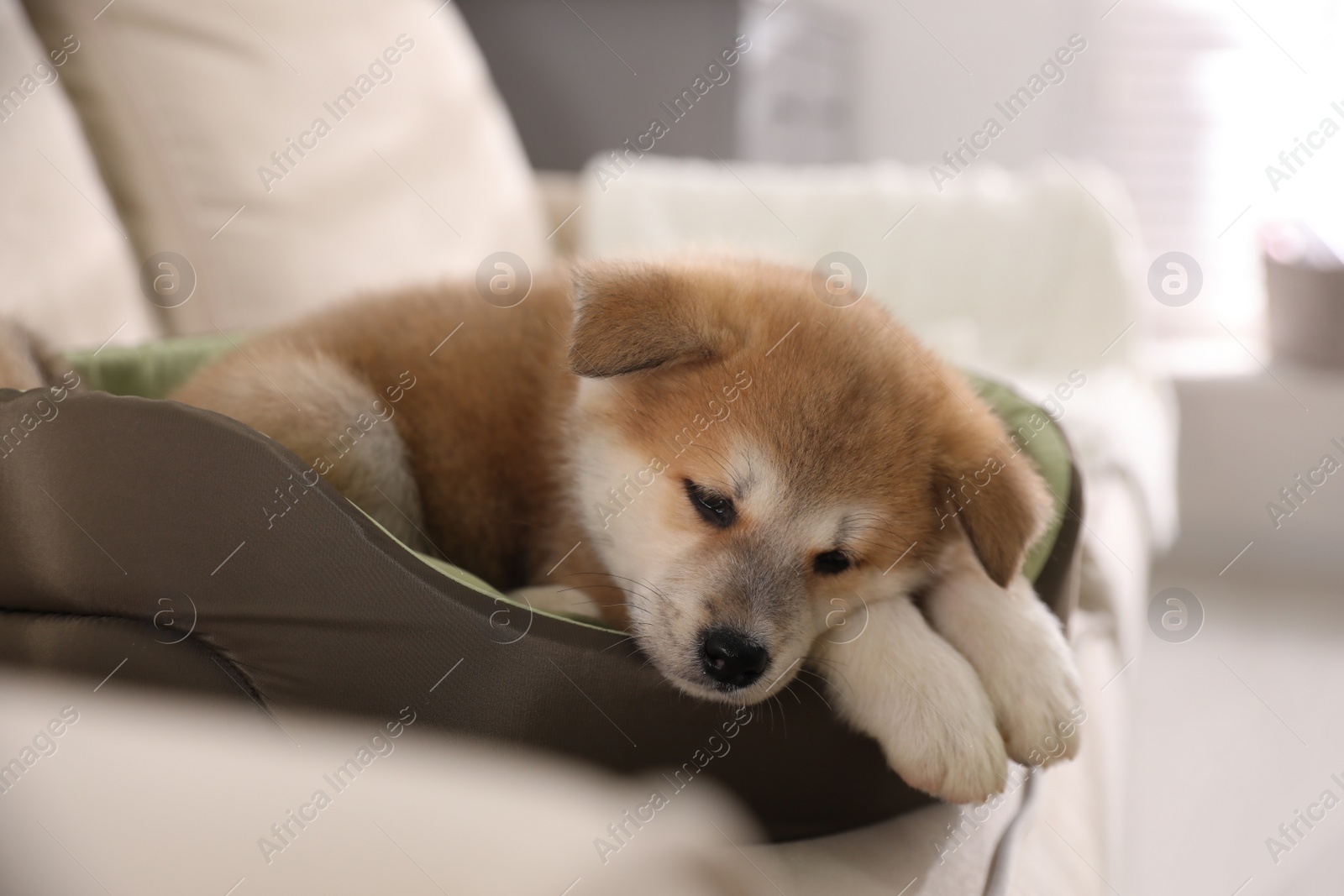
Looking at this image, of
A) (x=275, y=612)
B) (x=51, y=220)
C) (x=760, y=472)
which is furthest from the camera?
(x=51, y=220)

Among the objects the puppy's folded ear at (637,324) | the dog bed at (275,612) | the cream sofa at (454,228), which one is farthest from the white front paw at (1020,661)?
the puppy's folded ear at (637,324)

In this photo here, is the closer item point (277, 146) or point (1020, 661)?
point (1020, 661)

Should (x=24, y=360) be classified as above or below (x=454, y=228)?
above

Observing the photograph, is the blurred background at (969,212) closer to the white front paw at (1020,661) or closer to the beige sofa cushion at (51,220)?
the beige sofa cushion at (51,220)

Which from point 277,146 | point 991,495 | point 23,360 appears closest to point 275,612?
point 23,360

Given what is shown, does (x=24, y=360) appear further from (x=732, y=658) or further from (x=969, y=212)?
(x=969, y=212)

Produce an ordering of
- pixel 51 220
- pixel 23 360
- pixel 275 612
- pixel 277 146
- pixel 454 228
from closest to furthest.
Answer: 1. pixel 275 612
2. pixel 23 360
3. pixel 51 220
4. pixel 277 146
5. pixel 454 228

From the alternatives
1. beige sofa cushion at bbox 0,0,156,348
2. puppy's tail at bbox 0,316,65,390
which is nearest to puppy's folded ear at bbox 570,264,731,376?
puppy's tail at bbox 0,316,65,390

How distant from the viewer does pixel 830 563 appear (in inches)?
55.1

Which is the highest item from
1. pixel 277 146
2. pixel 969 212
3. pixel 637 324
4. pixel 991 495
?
pixel 277 146

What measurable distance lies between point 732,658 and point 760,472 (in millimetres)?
239

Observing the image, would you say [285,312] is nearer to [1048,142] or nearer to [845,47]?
[845,47]

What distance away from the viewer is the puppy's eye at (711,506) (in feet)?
4.52

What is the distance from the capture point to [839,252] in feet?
12.4
